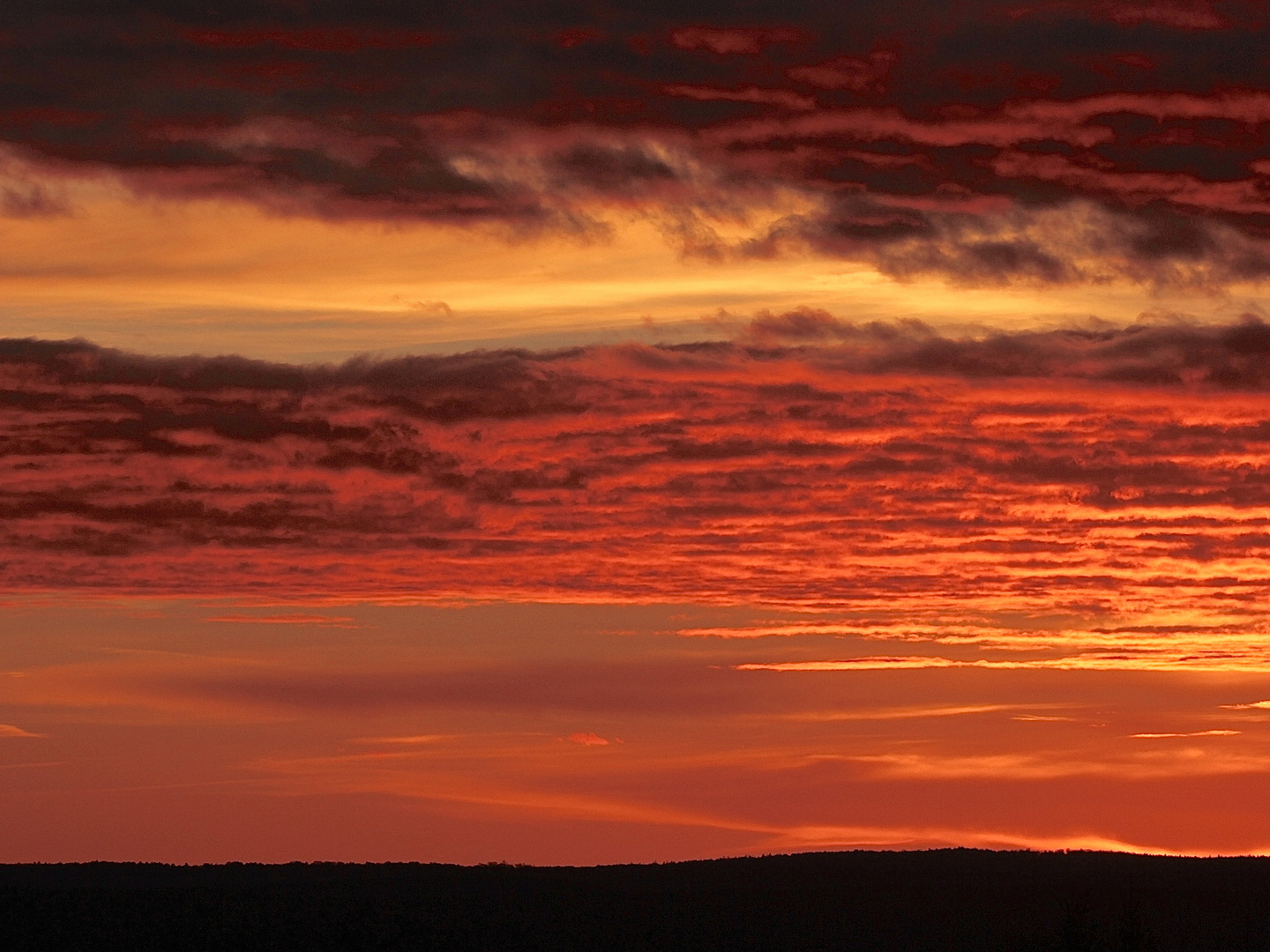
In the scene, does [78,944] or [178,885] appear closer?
[78,944]

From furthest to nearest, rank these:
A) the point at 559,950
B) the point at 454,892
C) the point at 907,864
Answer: the point at 907,864, the point at 454,892, the point at 559,950

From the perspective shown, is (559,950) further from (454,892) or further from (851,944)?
(454,892)

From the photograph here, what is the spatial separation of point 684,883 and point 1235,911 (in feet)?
167

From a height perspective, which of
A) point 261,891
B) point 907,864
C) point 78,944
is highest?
point 907,864

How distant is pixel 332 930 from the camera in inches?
5551

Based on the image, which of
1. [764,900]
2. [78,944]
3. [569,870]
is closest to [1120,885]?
[764,900]

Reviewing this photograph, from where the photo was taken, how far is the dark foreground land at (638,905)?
142m

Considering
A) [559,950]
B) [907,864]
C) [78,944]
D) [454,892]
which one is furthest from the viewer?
[907,864]

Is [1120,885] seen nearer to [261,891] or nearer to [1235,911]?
[1235,911]

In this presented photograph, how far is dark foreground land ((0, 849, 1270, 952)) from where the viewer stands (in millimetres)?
142375

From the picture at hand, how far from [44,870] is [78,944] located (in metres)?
54.9

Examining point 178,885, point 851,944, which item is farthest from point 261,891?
point 851,944

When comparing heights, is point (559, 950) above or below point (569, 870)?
below

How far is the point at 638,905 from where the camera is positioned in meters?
170
